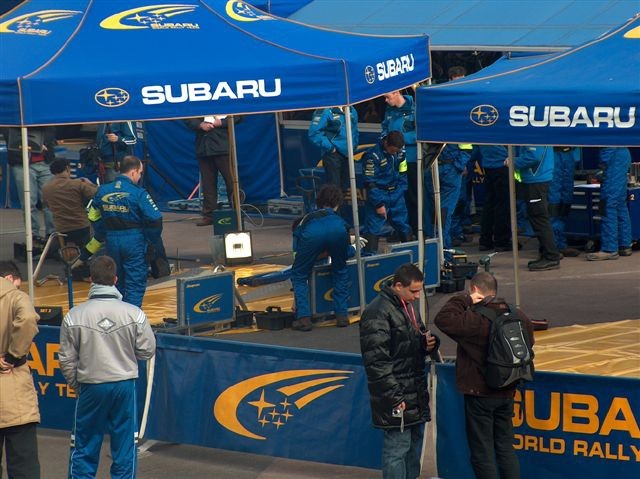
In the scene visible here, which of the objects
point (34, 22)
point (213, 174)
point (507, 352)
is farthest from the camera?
point (213, 174)

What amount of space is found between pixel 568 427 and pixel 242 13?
6.98m

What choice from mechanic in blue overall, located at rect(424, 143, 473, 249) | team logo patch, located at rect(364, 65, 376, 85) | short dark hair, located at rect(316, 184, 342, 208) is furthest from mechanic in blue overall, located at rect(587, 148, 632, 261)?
short dark hair, located at rect(316, 184, 342, 208)

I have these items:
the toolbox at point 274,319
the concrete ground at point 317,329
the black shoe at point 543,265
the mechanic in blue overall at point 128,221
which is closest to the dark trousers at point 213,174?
the concrete ground at point 317,329

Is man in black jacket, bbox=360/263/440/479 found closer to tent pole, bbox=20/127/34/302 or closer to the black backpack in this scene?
the black backpack

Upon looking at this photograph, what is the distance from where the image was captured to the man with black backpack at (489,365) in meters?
8.88

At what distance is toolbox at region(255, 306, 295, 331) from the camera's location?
47.3 feet

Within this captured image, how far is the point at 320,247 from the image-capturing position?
13766 millimetres

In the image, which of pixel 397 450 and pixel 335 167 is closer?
pixel 397 450

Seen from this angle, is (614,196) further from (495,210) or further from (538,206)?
(495,210)

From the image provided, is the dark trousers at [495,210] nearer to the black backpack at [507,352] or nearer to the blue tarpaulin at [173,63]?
the blue tarpaulin at [173,63]

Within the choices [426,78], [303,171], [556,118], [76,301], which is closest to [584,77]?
[556,118]

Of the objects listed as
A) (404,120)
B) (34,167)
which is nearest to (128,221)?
(404,120)

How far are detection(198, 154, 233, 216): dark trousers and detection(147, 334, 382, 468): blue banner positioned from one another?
33.2 feet

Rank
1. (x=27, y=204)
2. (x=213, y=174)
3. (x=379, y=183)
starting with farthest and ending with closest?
1. (x=213, y=174)
2. (x=379, y=183)
3. (x=27, y=204)
